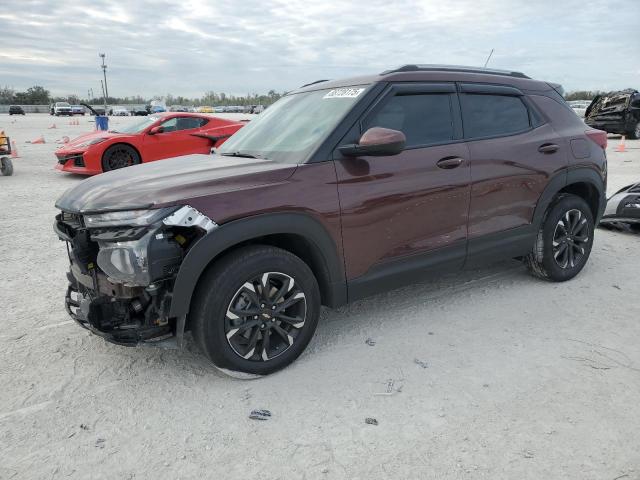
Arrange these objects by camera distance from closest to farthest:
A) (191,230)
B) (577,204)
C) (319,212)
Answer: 1. (191,230)
2. (319,212)
3. (577,204)

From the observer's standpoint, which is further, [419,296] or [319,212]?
[419,296]

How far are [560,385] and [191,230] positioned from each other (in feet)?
7.74

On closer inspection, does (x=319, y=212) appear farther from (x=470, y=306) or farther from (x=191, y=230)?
(x=470, y=306)

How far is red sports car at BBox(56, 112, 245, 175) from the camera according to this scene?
408 inches

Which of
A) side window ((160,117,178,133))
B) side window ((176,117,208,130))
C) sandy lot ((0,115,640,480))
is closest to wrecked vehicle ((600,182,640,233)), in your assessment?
sandy lot ((0,115,640,480))

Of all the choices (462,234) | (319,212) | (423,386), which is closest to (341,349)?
(423,386)

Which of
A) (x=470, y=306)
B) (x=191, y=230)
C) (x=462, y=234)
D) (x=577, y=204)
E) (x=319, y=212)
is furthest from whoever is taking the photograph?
(x=577, y=204)

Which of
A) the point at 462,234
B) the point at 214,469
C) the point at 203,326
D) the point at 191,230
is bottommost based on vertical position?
the point at 214,469

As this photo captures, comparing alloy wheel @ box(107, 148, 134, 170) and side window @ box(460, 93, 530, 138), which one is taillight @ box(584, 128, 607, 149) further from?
alloy wheel @ box(107, 148, 134, 170)

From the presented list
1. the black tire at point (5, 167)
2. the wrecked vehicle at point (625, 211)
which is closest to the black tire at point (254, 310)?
the wrecked vehicle at point (625, 211)

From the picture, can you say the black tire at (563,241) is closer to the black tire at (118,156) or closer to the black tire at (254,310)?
the black tire at (254,310)

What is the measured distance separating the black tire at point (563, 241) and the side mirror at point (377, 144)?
205cm

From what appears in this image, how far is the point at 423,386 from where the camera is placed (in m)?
3.05

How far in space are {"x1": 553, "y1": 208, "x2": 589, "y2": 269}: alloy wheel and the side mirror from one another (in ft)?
7.17
